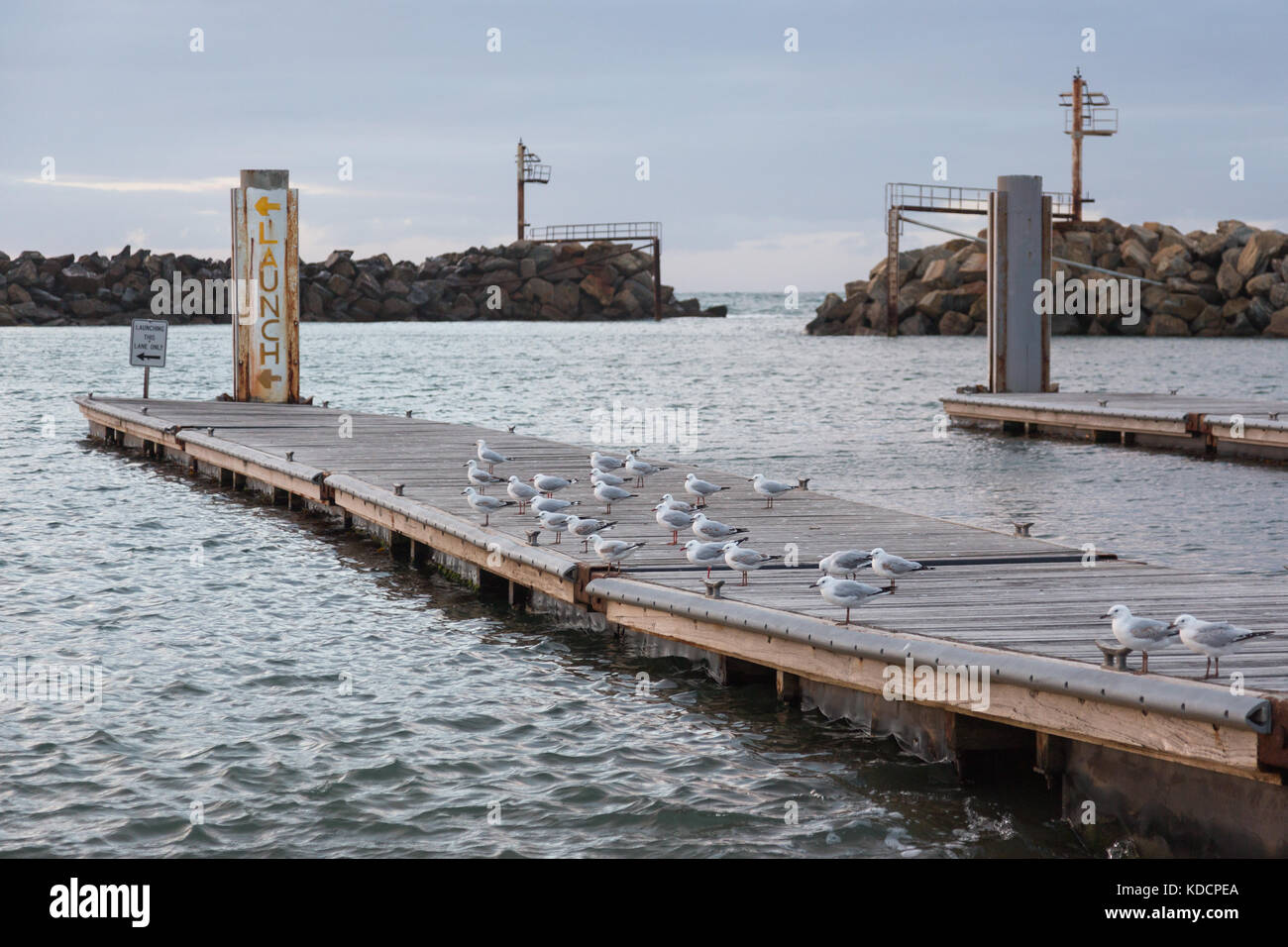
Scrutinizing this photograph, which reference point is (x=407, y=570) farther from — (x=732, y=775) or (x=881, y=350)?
(x=881, y=350)

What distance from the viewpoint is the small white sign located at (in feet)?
84.8

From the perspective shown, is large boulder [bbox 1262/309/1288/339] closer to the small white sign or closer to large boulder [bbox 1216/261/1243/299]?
large boulder [bbox 1216/261/1243/299]

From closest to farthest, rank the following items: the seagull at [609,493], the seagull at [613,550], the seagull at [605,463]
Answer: the seagull at [613,550]
the seagull at [609,493]
the seagull at [605,463]

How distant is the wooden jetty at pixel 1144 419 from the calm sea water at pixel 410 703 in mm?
573

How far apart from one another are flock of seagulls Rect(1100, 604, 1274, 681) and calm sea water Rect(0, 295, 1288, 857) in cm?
123

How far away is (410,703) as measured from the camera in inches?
404

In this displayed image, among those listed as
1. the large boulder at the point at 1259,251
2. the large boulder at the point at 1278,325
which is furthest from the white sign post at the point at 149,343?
the large boulder at the point at 1278,325

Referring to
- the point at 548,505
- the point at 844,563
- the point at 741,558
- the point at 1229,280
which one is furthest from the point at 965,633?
the point at 1229,280

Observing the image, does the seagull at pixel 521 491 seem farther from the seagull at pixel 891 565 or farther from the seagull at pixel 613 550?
the seagull at pixel 891 565

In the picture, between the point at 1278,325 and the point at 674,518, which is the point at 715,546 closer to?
the point at 674,518

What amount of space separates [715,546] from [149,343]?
18.4 meters

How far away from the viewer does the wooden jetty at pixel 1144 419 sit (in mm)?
23366

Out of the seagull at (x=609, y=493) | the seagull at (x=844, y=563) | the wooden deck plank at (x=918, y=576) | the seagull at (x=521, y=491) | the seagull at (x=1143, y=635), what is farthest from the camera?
the seagull at (x=521, y=491)
